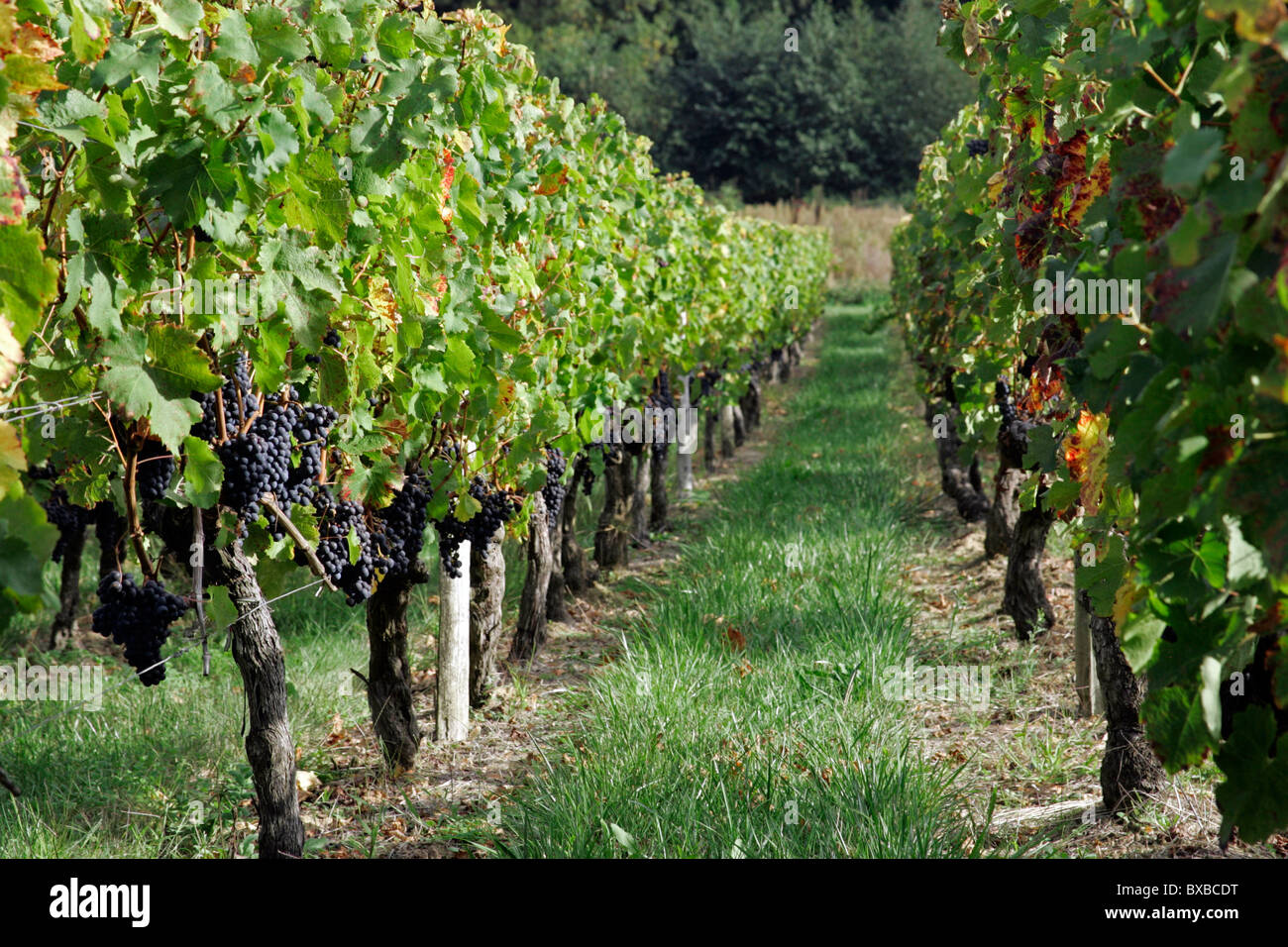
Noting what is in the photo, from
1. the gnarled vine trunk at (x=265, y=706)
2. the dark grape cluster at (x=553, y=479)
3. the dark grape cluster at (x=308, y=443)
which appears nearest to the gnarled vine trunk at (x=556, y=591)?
the dark grape cluster at (x=553, y=479)

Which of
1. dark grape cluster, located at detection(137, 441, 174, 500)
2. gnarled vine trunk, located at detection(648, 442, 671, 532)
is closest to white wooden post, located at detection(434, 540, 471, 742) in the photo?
dark grape cluster, located at detection(137, 441, 174, 500)

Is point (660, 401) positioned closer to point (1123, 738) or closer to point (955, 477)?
point (955, 477)

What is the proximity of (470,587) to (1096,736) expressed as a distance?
2.72 metres

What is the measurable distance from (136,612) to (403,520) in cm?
105

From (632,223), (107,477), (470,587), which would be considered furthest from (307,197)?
(632,223)

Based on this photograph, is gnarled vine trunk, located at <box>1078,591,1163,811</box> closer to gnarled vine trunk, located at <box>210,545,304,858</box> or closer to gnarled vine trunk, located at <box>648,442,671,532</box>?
gnarled vine trunk, located at <box>210,545,304,858</box>

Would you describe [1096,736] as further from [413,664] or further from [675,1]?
[675,1]

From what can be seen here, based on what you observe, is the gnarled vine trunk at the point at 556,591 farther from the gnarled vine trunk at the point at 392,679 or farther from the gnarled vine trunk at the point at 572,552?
the gnarled vine trunk at the point at 392,679

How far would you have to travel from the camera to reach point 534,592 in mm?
5340

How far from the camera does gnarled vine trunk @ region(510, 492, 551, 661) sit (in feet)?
17.4

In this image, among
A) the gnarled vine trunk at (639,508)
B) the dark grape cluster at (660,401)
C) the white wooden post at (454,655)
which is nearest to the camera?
the white wooden post at (454,655)

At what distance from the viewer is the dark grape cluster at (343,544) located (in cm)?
319

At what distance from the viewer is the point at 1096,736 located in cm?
430

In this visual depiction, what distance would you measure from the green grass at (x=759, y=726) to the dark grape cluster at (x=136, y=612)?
1.19 meters
